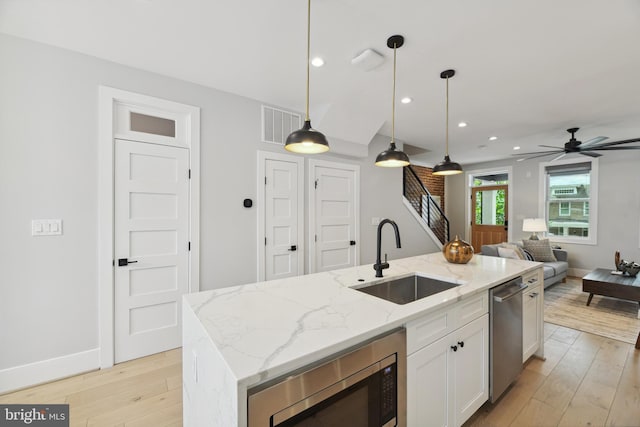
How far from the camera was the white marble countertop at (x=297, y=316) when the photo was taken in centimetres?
85

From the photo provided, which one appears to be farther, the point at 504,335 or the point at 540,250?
the point at 540,250

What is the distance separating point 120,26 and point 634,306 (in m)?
6.80

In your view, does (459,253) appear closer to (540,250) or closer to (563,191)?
(540,250)

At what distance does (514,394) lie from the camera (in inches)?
77.9

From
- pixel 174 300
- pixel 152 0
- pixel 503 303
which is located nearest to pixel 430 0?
pixel 152 0

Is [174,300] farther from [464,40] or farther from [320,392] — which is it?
[464,40]

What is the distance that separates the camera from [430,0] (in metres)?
1.67

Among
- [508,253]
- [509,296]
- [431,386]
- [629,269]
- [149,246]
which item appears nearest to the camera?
[431,386]

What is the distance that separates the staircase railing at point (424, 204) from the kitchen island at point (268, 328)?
4.19 metres

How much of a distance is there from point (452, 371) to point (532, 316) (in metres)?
1.38

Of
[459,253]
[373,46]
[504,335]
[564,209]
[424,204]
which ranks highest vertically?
[373,46]

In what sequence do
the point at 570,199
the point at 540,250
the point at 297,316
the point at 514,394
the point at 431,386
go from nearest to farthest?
the point at 297,316
the point at 431,386
the point at 514,394
the point at 540,250
the point at 570,199

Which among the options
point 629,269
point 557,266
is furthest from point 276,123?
point 629,269

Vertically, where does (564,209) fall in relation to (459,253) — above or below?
above
